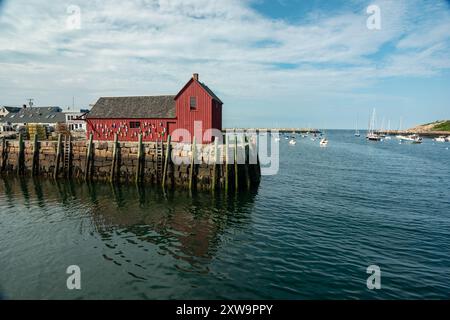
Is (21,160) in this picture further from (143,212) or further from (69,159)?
(143,212)

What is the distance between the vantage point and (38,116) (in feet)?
216

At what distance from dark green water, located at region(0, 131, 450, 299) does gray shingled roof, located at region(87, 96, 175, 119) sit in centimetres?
1027

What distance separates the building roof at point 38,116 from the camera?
6316cm

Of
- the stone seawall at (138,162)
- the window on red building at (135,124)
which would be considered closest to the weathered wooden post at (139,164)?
the stone seawall at (138,162)

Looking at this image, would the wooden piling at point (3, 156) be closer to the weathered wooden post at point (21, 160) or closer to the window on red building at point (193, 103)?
the weathered wooden post at point (21, 160)

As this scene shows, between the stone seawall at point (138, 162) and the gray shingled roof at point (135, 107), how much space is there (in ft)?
19.5

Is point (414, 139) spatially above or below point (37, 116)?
below

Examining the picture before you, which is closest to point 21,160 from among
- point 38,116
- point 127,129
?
point 127,129

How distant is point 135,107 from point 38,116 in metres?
50.0
